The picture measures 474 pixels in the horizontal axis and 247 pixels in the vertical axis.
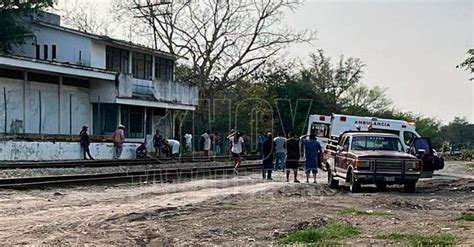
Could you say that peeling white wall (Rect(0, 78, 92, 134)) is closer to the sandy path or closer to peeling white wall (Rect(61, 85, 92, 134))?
peeling white wall (Rect(61, 85, 92, 134))

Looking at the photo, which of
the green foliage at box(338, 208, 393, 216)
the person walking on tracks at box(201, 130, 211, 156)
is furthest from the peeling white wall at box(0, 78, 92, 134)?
the green foliage at box(338, 208, 393, 216)

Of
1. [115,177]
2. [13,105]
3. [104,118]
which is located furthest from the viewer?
[104,118]

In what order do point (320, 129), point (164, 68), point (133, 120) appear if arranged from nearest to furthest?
point (320, 129) → point (133, 120) → point (164, 68)

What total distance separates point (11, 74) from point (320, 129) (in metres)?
16.6

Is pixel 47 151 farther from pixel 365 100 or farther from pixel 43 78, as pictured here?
pixel 365 100

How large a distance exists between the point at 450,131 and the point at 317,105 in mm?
47904

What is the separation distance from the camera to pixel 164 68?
53.9 meters

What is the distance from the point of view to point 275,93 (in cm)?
6519

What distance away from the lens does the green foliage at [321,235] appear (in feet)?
34.0

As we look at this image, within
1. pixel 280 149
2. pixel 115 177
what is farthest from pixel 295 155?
pixel 115 177

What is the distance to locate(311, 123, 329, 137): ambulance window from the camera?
37.8m

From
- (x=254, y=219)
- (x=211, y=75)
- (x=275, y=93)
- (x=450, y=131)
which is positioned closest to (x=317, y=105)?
(x=275, y=93)

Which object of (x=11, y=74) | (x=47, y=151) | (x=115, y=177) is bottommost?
(x=115, y=177)

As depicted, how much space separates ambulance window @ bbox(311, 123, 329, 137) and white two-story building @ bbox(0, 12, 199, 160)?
11.7 metres
